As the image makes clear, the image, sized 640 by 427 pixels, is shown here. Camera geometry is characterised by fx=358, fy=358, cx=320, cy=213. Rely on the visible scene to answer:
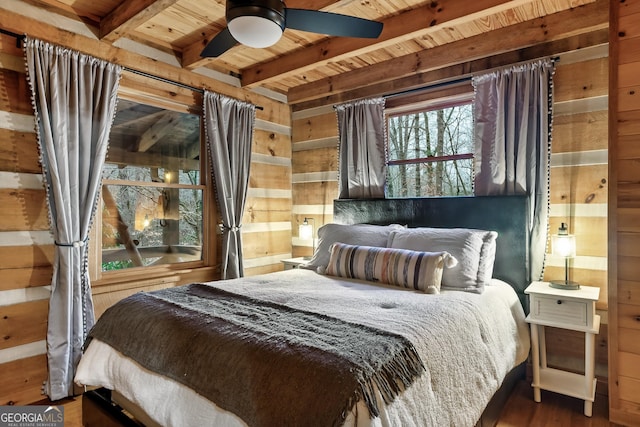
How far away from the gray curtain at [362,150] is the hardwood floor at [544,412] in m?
1.96

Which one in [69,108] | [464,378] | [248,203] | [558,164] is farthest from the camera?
[248,203]

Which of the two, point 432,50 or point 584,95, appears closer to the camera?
point 584,95

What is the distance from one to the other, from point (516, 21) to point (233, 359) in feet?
9.68

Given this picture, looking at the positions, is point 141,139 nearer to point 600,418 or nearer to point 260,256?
point 260,256

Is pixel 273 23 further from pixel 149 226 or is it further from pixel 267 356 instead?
pixel 149 226

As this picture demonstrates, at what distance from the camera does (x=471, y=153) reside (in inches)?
120

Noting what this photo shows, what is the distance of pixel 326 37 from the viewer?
296cm

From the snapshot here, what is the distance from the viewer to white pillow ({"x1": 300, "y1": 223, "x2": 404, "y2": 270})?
2844 millimetres

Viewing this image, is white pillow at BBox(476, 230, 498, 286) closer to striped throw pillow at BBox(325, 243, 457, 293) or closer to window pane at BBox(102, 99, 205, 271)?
striped throw pillow at BBox(325, 243, 457, 293)

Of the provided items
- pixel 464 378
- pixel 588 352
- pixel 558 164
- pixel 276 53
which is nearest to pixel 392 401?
pixel 464 378

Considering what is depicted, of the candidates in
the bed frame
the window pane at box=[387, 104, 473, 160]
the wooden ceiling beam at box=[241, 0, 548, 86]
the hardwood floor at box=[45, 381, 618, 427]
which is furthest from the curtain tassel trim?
the window pane at box=[387, 104, 473, 160]

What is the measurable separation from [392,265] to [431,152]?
141 cm

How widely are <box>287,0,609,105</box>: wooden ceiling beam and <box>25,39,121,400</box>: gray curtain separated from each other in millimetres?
2220

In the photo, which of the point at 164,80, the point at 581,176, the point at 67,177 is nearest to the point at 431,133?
the point at 581,176
